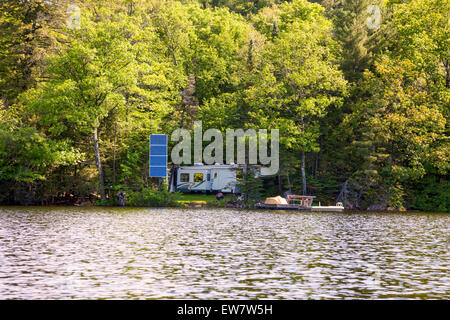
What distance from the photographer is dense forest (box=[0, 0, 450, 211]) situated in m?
51.0

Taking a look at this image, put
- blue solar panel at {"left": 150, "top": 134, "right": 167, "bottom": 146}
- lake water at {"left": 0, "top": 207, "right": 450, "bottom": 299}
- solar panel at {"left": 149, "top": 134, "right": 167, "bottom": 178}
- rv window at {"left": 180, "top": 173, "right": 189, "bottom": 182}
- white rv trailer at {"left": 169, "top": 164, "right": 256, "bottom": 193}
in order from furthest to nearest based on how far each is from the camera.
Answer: rv window at {"left": 180, "top": 173, "right": 189, "bottom": 182}
white rv trailer at {"left": 169, "top": 164, "right": 256, "bottom": 193}
blue solar panel at {"left": 150, "top": 134, "right": 167, "bottom": 146}
solar panel at {"left": 149, "top": 134, "right": 167, "bottom": 178}
lake water at {"left": 0, "top": 207, "right": 450, "bottom": 299}

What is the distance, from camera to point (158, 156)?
53.7 metres

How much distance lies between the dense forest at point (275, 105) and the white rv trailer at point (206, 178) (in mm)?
3499

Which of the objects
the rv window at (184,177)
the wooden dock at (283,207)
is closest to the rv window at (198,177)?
the rv window at (184,177)

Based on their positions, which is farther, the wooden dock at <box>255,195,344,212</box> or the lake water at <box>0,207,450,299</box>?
the wooden dock at <box>255,195,344,212</box>

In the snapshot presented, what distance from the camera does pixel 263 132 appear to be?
56562 millimetres

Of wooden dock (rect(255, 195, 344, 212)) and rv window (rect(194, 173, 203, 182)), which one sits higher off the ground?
rv window (rect(194, 173, 203, 182))

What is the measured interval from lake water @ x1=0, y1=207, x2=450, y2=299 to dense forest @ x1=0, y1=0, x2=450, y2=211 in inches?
771

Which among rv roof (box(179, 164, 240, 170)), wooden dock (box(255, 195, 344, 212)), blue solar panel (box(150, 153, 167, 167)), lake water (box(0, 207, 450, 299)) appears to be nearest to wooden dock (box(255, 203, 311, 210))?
wooden dock (box(255, 195, 344, 212))

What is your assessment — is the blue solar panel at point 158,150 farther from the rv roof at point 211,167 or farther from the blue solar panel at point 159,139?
the rv roof at point 211,167

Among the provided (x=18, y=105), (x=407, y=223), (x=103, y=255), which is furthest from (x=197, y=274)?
(x=18, y=105)

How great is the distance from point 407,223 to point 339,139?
22.0 metres

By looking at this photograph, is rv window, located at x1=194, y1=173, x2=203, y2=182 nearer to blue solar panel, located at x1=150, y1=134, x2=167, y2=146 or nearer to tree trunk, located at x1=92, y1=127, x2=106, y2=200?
blue solar panel, located at x1=150, y1=134, x2=167, y2=146

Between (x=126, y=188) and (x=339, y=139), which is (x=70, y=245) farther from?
(x=339, y=139)
